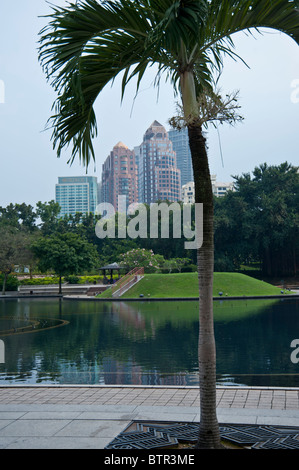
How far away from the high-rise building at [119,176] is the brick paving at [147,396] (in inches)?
5077

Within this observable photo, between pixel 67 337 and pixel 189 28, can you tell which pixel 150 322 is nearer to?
pixel 67 337

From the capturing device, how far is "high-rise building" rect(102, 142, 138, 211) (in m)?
141

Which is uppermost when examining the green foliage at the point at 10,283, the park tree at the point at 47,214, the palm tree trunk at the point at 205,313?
the park tree at the point at 47,214

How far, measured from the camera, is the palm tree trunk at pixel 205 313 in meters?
5.33

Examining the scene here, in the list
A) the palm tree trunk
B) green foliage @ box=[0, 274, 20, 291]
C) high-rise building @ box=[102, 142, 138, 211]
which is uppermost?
high-rise building @ box=[102, 142, 138, 211]

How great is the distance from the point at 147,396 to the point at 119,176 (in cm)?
13681

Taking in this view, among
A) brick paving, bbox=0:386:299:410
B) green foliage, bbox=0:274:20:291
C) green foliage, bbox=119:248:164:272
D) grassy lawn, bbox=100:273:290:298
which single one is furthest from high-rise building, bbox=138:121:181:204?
brick paving, bbox=0:386:299:410

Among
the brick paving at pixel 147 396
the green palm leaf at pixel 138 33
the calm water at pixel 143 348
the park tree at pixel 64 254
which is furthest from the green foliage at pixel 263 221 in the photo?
the green palm leaf at pixel 138 33

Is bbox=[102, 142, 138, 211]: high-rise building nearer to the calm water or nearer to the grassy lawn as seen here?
the grassy lawn

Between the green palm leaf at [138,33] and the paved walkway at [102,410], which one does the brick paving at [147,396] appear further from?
the green palm leaf at [138,33]

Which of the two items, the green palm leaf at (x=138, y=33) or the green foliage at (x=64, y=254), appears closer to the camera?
the green palm leaf at (x=138, y=33)

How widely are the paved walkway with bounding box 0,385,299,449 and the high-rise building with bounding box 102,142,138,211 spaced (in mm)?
129377

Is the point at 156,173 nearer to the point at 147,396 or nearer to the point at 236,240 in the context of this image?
the point at 236,240

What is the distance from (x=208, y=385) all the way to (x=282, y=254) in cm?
5563
